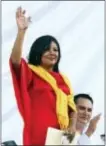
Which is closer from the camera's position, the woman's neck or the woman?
the woman

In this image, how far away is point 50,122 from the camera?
113 centimetres

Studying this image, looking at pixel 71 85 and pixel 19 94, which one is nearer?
pixel 19 94

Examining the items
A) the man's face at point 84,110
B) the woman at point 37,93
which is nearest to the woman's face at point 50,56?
the woman at point 37,93

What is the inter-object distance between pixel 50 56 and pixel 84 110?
20cm

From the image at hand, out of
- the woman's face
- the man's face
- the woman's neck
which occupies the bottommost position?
the woman's neck

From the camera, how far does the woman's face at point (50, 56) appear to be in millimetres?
1173

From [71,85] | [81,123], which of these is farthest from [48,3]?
[81,123]

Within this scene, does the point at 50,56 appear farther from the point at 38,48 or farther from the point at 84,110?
the point at 84,110

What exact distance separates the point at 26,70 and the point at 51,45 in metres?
0.11

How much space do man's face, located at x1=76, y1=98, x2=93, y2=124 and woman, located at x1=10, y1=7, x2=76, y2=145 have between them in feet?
0.25

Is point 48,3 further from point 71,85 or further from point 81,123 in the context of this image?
point 81,123

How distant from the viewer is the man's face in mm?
1244

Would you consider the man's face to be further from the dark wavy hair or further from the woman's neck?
the dark wavy hair

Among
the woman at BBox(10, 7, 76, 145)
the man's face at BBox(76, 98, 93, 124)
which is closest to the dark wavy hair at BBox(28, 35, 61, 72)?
the woman at BBox(10, 7, 76, 145)
